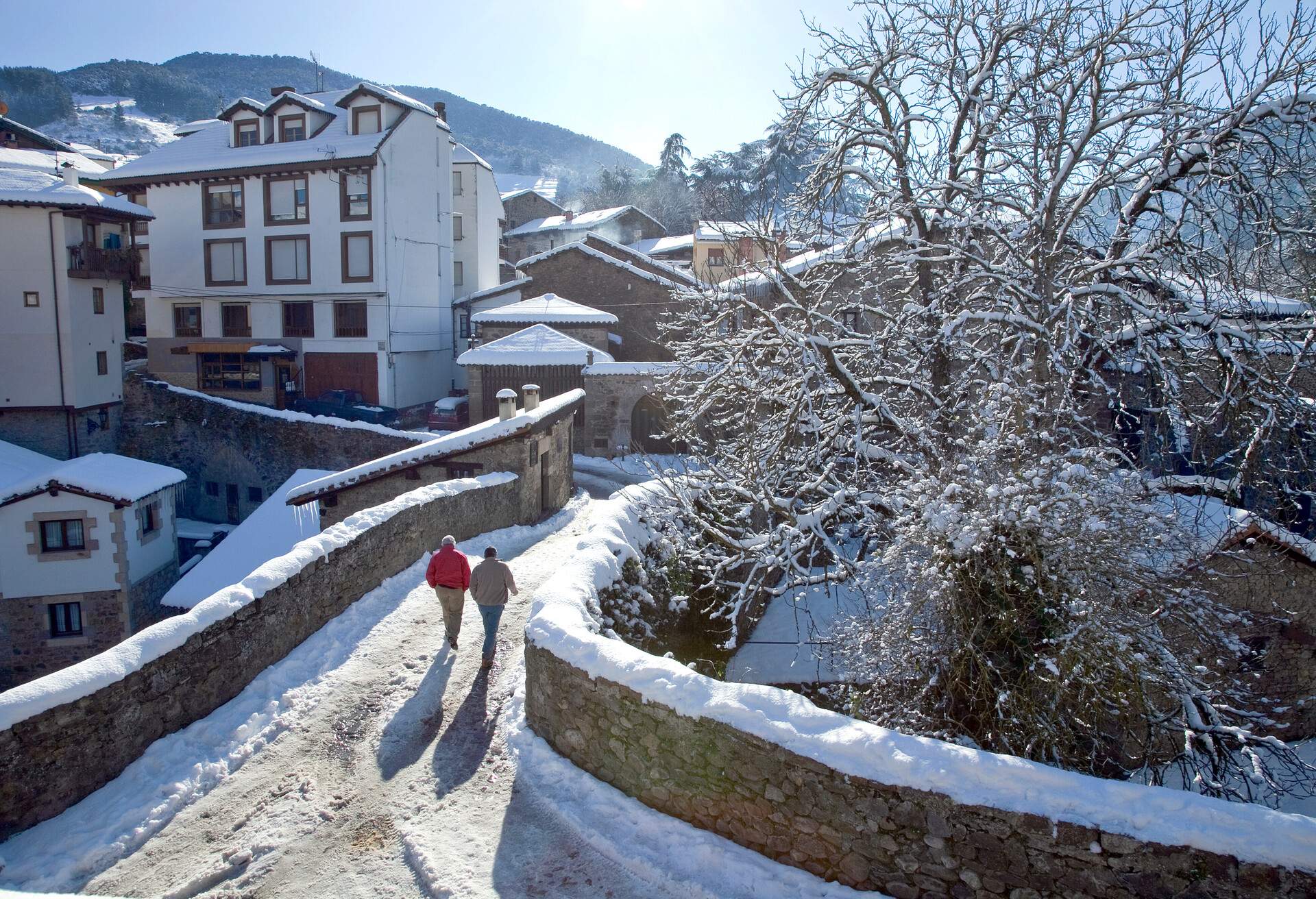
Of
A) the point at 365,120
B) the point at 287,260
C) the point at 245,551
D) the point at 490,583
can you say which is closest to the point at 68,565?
the point at 245,551

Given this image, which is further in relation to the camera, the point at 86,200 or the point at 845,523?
the point at 86,200

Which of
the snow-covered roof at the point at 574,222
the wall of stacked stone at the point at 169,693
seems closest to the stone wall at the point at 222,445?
the wall of stacked stone at the point at 169,693

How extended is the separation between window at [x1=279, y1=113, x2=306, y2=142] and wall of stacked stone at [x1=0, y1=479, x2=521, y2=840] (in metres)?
25.2

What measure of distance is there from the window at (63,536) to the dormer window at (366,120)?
53.8ft

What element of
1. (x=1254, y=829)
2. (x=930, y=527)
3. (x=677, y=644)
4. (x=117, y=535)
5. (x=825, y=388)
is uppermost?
(x=825, y=388)

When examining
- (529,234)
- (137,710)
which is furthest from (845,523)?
(529,234)

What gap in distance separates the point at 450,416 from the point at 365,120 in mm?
11656

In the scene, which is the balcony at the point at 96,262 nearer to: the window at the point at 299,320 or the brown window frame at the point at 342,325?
the window at the point at 299,320

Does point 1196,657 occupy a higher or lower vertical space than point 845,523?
lower

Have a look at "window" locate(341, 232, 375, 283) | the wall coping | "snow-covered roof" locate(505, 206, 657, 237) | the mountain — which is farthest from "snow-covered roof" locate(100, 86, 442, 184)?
the mountain

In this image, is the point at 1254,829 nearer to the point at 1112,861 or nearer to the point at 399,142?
the point at 1112,861

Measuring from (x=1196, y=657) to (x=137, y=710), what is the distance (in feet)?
32.1

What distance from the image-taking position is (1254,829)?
4.16 metres

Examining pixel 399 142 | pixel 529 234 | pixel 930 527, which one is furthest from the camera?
pixel 529 234
